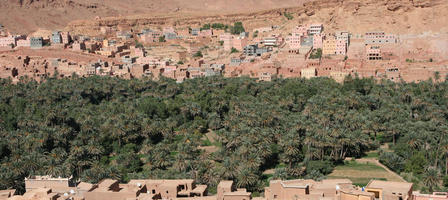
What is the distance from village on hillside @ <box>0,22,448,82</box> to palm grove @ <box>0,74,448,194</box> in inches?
204

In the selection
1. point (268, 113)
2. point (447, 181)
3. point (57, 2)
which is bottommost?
point (447, 181)

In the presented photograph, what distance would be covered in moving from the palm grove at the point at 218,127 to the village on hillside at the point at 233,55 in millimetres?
5171

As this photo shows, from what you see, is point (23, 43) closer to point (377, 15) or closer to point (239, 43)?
point (239, 43)

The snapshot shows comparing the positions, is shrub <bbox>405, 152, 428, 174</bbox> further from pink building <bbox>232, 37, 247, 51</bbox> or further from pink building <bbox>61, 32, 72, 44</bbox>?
pink building <bbox>61, 32, 72, 44</bbox>

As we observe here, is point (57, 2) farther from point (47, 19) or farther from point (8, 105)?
point (8, 105)

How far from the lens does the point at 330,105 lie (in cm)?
4225

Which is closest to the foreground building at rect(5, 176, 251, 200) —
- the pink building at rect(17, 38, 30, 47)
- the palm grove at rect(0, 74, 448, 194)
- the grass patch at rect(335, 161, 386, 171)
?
the palm grove at rect(0, 74, 448, 194)

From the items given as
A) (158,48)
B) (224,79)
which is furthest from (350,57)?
(158,48)

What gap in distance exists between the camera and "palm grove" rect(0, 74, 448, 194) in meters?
30.8

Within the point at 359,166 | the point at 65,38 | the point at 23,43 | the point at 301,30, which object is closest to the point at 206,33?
the point at 301,30

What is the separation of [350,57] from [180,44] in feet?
87.4

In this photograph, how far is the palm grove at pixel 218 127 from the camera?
101 feet

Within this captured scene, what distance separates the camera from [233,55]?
67.0 meters

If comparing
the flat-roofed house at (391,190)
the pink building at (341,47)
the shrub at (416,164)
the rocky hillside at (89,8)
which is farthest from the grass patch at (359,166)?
the rocky hillside at (89,8)
